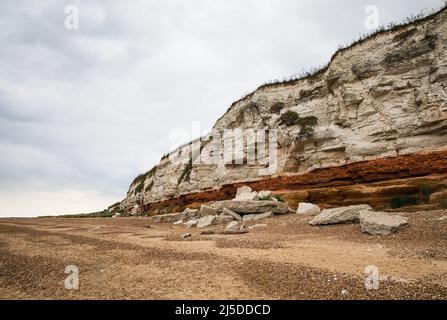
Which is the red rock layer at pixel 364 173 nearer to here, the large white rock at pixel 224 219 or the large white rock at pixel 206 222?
the large white rock at pixel 224 219

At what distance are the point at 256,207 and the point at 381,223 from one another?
349 inches

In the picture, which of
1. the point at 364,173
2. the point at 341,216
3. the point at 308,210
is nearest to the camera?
the point at 341,216

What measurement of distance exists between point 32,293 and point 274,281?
4126 millimetres

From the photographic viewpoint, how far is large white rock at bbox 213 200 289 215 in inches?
688

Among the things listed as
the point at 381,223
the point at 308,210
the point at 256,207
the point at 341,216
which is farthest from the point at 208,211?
the point at 381,223

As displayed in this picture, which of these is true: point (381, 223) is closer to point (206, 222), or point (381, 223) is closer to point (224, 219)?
point (224, 219)

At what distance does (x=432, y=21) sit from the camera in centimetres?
1977

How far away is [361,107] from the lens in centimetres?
2222

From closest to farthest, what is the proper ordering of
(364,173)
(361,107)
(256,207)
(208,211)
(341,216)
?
(341,216)
(256,207)
(364,173)
(208,211)
(361,107)

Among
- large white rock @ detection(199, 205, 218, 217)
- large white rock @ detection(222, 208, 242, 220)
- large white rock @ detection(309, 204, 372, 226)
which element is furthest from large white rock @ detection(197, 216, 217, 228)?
large white rock @ detection(309, 204, 372, 226)

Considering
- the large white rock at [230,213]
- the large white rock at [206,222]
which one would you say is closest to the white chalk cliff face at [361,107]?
the large white rock at [230,213]

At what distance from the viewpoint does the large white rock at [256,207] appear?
17.5 m
